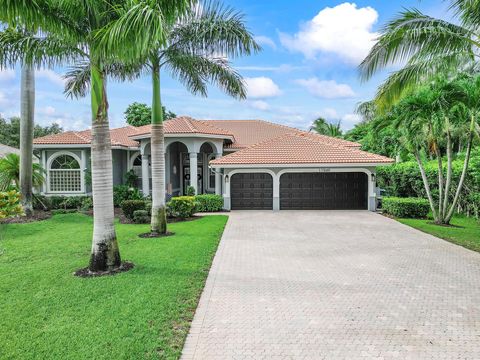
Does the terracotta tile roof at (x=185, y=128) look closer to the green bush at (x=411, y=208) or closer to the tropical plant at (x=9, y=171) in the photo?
the tropical plant at (x=9, y=171)

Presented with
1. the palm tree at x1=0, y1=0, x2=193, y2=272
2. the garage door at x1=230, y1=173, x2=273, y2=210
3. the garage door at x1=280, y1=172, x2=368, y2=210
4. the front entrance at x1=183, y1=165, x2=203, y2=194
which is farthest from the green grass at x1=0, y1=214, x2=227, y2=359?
the front entrance at x1=183, y1=165, x2=203, y2=194

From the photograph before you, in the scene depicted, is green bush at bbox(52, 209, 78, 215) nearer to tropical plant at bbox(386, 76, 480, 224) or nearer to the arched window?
the arched window

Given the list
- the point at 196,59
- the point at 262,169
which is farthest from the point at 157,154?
the point at 262,169

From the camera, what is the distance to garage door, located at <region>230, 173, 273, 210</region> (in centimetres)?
2109

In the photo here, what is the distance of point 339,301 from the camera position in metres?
6.47

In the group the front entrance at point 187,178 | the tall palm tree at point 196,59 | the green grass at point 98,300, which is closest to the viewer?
the green grass at point 98,300

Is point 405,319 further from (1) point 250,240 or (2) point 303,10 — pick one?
(2) point 303,10

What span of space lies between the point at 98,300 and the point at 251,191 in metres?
15.2

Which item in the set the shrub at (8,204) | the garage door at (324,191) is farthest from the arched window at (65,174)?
the shrub at (8,204)

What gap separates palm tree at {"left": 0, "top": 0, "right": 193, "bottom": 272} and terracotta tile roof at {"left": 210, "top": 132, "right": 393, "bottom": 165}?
12.6 m

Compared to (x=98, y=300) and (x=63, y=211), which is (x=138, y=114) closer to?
(x=63, y=211)

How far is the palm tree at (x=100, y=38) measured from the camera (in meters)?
6.05

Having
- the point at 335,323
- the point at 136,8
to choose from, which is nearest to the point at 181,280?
the point at 335,323

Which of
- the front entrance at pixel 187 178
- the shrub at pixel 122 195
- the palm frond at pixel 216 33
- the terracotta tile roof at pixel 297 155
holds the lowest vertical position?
the shrub at pixel 122 195
